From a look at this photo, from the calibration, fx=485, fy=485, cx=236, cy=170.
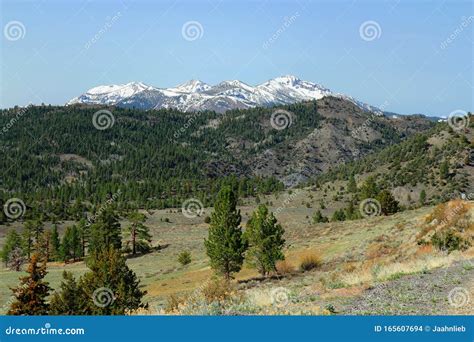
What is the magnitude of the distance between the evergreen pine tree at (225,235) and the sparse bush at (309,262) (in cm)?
836

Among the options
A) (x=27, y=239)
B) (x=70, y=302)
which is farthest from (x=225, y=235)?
(x=27, y=239)

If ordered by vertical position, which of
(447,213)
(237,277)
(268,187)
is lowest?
(237,277)

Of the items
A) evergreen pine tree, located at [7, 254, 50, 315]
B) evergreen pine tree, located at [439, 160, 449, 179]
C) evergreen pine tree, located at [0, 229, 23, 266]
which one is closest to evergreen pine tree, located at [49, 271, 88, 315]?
evergreen pine tree, located at [7, 254, 50, 315]

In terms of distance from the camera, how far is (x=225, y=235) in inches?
1775

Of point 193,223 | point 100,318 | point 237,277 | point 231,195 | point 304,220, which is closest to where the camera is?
point 100,318

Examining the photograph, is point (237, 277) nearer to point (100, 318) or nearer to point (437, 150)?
point (100, 318)

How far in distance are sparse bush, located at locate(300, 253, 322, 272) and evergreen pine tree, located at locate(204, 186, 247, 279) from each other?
8356 millimetres

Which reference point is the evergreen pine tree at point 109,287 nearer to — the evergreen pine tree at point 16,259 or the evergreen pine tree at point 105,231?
the evergreen pine tree at point 105,231

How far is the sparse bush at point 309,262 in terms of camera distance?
165 feet

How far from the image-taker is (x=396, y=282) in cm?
2050

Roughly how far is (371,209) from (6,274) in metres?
63.6

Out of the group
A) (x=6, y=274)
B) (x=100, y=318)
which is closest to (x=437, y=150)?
(x=6, y=274)

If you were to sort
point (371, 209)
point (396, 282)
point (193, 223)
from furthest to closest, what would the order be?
point (193, 223)
point (371, 209)
point (396, 282)

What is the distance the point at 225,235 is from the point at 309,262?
11094 millimetres
